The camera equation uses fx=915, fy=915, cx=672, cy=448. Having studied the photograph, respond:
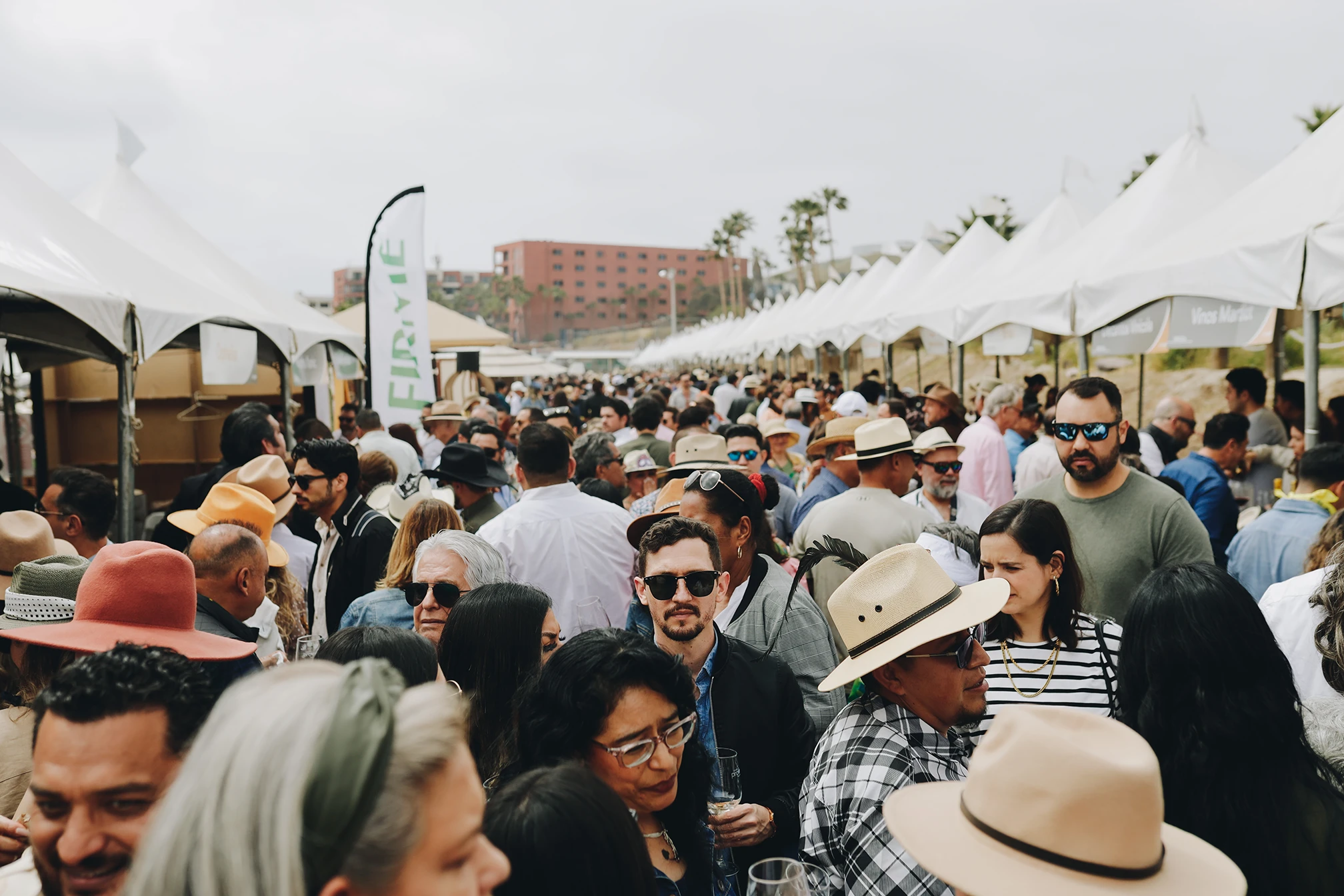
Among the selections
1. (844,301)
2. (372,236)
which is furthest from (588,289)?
(372,236)

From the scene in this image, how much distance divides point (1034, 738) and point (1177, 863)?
373mm

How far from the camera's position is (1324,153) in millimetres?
6355

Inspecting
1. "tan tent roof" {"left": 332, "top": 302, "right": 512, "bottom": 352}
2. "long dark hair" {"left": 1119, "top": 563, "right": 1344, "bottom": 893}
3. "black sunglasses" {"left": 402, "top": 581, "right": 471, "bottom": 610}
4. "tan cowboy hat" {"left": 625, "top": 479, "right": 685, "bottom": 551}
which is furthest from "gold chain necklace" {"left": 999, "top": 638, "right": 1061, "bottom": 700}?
"tan tent roof" {"left": 332, "top": 302, "right": 512, "bottom": 352}

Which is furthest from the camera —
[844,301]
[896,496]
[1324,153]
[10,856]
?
[844,301]

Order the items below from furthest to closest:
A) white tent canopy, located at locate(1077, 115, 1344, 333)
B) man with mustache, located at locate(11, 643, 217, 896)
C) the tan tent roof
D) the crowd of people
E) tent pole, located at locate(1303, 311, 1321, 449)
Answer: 1. the tan tent roof
2. tent pole, located at locate(1303, 311, 1321, 449)
3. white tent canopy, located at locate(1077, 115, 1344, 333)
4. man with mustache, located at locate(11, 643, 217, 896)
5. the crowd of people

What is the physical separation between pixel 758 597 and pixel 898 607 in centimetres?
117

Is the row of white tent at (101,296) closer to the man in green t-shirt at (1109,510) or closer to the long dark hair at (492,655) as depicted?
the long dark hair at (492,655)

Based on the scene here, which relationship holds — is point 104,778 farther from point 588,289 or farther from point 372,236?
point 588,289

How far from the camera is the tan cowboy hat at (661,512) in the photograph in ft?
13.5

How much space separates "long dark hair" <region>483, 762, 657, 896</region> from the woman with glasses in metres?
2.31

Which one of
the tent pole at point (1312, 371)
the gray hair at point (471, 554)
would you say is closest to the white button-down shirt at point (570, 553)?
the gray hair at point (471, 554)

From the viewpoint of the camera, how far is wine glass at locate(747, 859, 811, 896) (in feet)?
6.03

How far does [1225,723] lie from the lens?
2.05 m

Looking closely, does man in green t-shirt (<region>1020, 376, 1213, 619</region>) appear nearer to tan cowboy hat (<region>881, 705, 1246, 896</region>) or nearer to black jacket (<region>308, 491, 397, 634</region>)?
tan cowboy hat (<region>881, 705, 1246, 896</region>)
